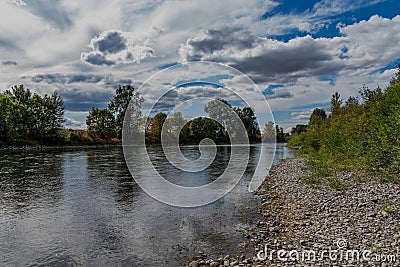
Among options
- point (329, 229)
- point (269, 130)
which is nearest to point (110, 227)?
point (329, 229)

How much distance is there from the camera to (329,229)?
9.08 meters

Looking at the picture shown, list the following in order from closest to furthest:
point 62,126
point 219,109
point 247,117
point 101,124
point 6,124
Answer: point 219,109
point 247,117
point 6,124
point 62,126
point 101,124

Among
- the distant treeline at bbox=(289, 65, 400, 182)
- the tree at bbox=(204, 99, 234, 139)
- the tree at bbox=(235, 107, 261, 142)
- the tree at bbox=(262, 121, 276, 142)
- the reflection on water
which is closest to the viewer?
the reflection on water

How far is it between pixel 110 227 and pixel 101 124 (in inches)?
3266

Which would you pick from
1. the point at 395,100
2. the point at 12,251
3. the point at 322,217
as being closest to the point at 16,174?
the point at 12,251

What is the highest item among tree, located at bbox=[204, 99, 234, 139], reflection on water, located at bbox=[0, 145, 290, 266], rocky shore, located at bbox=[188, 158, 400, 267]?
tree, located at bbox=[204, 99, 234, 139]

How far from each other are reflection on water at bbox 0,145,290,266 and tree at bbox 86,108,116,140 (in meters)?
73.8

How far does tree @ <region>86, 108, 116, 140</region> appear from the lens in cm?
9050

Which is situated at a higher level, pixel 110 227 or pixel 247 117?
pixel 247 117

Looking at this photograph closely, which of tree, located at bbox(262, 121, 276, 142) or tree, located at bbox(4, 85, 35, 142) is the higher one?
tree, located at bbox(4, 85, 35, 142)

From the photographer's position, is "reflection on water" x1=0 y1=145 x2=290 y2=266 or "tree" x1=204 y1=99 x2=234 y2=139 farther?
"tree" x1=204 y1=99 x2=234 y2=139

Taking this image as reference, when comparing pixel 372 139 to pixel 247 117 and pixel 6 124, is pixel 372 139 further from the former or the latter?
pixel 6 124

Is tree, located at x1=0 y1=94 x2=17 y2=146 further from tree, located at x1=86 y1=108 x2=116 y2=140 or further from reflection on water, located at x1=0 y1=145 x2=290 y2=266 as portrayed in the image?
reflection on water, located at x1=0 y1=145 x2=290 y2=266

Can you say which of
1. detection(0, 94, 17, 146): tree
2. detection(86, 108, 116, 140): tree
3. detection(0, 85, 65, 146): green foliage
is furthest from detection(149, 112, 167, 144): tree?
detection(0, 94, 17, 146): tree
